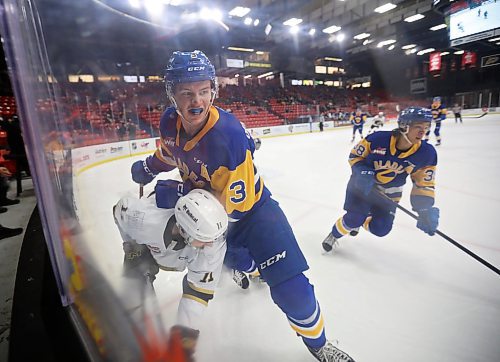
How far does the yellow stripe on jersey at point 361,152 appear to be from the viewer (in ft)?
6.27

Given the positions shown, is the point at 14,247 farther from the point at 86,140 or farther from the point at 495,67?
the point at 495,67

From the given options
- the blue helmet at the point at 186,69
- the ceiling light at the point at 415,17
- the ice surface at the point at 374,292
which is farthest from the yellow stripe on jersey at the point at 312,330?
the ceiling light at the point at 415,17

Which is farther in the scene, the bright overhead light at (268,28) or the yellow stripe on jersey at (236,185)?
the bright overhead light at (268,28)

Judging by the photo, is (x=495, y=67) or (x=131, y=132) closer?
(x=495, y=67)

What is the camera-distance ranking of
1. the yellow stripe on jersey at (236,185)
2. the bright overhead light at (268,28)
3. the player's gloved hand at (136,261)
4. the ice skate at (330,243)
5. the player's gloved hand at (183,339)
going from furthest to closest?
the bright overhead light at (268,28)
the ice skate at (330,243)
the player's gloved hand at (136,261)
the yellow stripe on jersey at (236,185)
the player's gloved hand at (183,339)

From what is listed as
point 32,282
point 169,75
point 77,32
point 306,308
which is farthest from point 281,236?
point 77,32

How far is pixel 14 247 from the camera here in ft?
6.65

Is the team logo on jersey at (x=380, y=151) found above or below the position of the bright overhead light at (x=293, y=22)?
below

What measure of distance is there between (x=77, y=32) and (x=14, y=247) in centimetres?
330

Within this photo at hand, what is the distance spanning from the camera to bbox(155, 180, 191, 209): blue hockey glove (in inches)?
44.8

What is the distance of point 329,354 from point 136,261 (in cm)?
82

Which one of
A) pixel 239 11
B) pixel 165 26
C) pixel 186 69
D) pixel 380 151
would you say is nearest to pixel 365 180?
pixel 380 151

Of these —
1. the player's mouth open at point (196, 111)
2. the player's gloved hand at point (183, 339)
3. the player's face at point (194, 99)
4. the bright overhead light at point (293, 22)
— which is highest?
the bright overhead light at point (293, 22)

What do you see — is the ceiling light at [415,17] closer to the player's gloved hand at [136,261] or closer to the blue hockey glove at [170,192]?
the blue hockey glove at [170,192]
